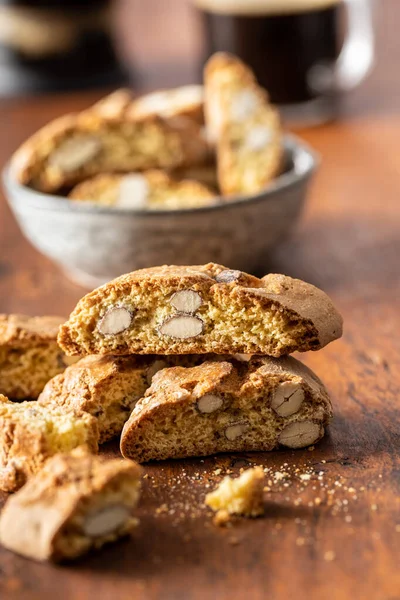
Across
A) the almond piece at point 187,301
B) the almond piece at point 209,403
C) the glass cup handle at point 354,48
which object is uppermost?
the almond piece at point 187,301

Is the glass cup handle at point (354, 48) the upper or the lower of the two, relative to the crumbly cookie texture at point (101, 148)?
lower

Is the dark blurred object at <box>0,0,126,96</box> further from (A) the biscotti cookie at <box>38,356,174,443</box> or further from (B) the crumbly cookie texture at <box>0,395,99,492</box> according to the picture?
(B) the crumbly cookie texture at <box>0,395,99,492</box>

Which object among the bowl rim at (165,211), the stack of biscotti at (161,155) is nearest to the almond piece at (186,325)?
the bowl rim at (165,211)

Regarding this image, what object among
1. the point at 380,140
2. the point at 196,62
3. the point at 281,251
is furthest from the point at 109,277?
the point at 196,62

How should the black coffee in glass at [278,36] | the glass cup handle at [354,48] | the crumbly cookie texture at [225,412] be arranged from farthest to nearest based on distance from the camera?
the glass cup handle at [354,48] < the black coffee in glass at [278,36] < the crumbly cookie texture at [225,412]

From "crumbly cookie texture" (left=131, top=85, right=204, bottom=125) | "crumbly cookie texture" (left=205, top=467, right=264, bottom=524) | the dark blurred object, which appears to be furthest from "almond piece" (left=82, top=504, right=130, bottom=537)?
the dark blurred object

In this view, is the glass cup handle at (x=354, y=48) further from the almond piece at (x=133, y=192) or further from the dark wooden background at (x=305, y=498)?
the almond piece at (x=133, y=192)

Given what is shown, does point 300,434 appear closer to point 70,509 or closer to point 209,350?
point 209,350

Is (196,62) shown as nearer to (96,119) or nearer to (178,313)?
(96,119)

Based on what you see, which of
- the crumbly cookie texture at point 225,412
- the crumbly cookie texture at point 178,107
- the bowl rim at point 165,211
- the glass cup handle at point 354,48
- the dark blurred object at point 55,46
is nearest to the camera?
the crumbly cookie texture at point 225,412
